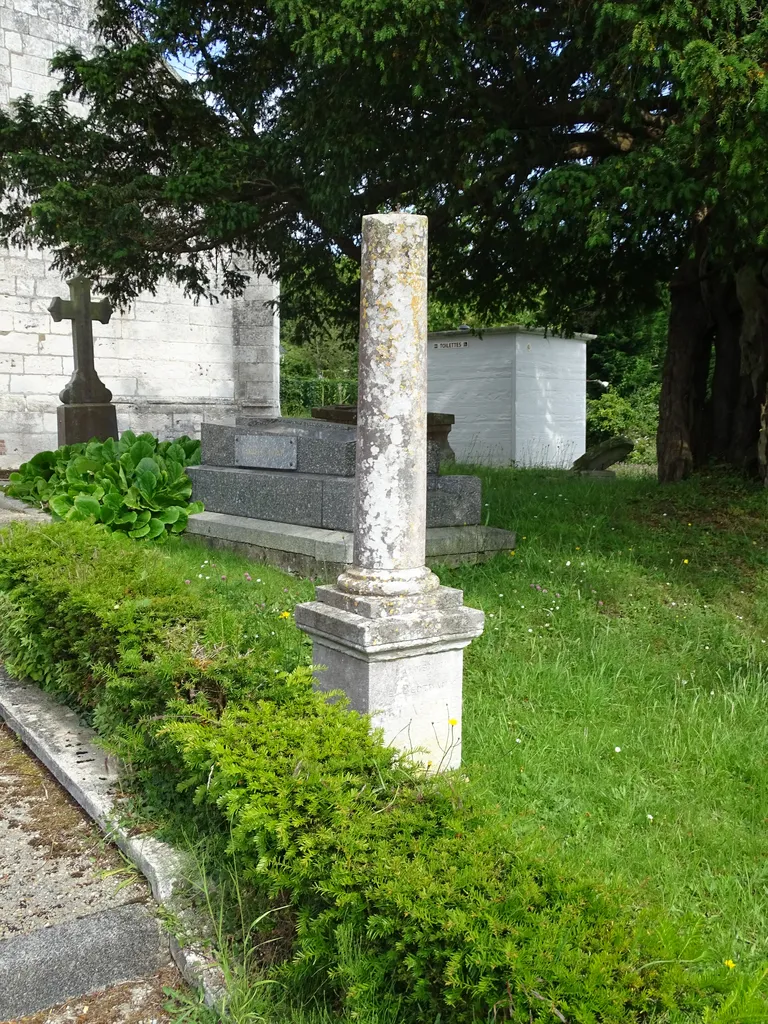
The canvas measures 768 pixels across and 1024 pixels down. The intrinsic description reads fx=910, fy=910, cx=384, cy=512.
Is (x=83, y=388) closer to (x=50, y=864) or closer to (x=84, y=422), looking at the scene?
(x=84, y=422)

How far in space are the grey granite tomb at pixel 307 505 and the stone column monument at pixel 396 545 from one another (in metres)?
2.66

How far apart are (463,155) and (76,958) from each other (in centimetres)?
582

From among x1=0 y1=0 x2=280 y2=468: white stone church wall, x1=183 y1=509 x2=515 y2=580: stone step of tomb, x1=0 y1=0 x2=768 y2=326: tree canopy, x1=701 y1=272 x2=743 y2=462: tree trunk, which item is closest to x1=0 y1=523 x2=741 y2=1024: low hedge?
x1=183 y1=509 x2=515 y2=580: stone step of tomb

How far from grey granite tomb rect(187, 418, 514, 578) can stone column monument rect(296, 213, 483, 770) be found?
8.72ft

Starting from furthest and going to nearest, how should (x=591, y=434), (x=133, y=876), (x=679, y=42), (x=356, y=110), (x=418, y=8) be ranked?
(x=591, y=434) < (x=356, y=110) < (x=418, y=8) < (x=679, y=42) < (x=133, y=876)

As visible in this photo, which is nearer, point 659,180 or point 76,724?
point 76,724

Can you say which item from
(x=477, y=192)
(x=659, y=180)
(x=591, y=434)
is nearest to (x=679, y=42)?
(x=659, y=180)

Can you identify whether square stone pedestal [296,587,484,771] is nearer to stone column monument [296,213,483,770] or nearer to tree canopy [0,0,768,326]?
stone column monument [296,213,483,770]

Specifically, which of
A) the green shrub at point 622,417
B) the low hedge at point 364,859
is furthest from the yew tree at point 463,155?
the green shrub at point 622,417

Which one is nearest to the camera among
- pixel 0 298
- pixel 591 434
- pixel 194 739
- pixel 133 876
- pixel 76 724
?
pixel 194 739

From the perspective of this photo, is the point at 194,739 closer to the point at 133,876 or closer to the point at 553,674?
the point at 133,876

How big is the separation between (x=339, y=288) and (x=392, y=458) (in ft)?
23.7

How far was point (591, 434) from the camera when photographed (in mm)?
23172

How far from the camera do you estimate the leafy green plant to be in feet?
24.9
